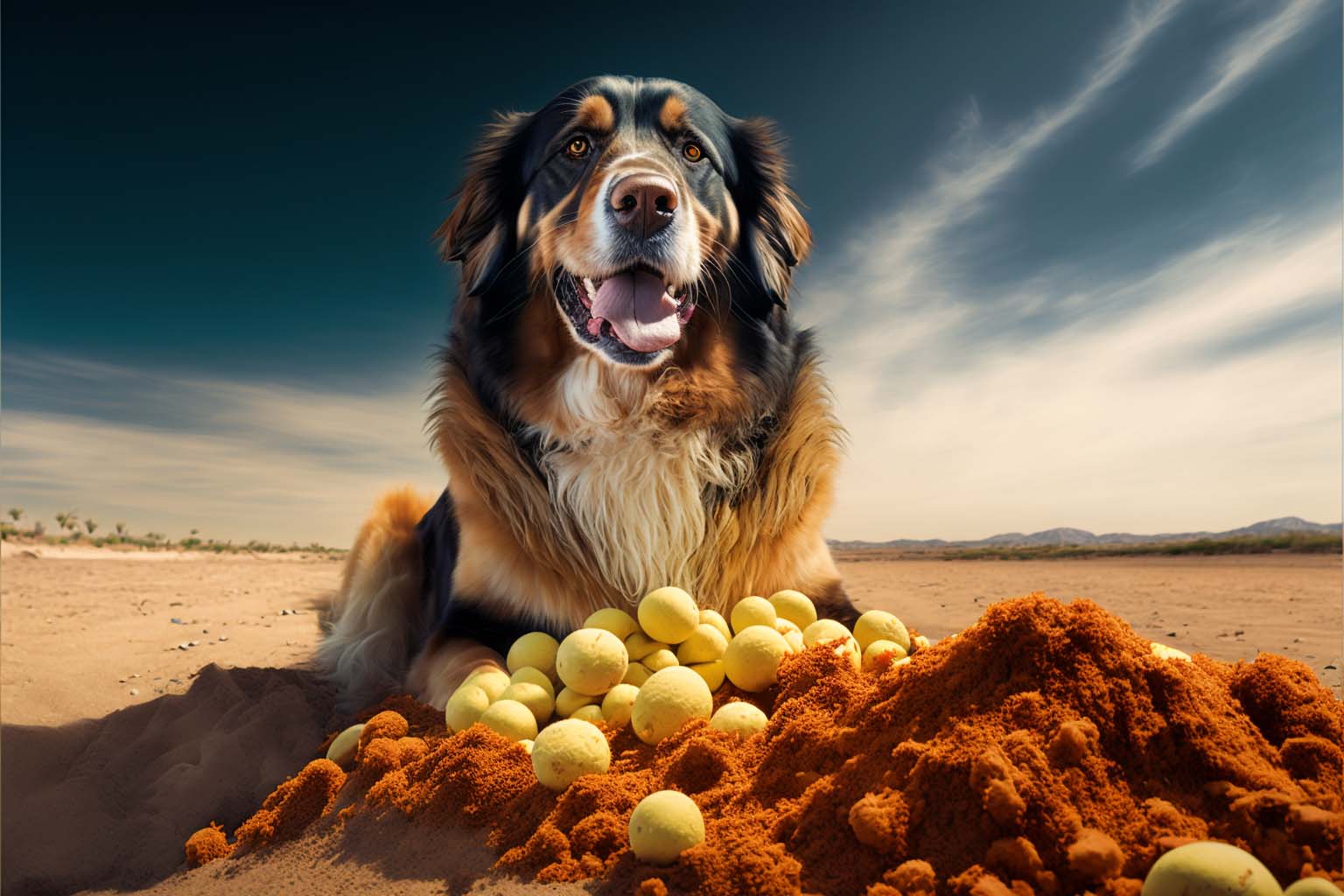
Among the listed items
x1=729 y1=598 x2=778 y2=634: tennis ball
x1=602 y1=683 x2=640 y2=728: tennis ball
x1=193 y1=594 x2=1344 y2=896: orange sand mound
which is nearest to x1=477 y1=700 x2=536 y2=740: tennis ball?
x1=193 y1=594 x2=1344 y2=896: orange sand mound

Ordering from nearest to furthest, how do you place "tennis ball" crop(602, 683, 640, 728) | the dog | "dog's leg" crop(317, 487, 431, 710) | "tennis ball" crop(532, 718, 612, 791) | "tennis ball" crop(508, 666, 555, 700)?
"tennis ball" crop(532, 718, 612, 791)
"tennis ball" crop(602, 683, 640, 728)
"tennis ball" crop(508, 666, 555, 700)
the dog
"dog's leg" crop(317, 487, 431, 710)

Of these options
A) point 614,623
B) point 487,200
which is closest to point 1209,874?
point 614,623

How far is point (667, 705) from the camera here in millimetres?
2842

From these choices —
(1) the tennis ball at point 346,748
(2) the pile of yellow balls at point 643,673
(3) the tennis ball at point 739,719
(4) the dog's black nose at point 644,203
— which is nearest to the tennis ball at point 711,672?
(2) the pile of yellow balls at point 643,673

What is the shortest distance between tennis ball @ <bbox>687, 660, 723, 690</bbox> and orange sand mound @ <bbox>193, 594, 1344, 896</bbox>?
1.76ft

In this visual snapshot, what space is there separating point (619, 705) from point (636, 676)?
0.28 meters

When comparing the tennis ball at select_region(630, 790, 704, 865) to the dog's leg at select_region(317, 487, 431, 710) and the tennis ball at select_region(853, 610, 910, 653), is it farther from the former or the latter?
the dog's leg at select_region(317, 487, 431, 710)

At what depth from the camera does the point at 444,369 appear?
175 inches

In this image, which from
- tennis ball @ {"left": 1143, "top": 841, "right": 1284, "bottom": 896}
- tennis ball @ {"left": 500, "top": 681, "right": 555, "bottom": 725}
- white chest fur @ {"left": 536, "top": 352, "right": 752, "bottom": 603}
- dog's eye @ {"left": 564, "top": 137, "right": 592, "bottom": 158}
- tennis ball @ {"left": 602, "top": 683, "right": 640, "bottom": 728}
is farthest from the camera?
dog's eye @ {"left": 564, "top": 137, "right": 592, "bottom": 158}

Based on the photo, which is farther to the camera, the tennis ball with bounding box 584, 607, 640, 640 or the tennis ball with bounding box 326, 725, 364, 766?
the tennis ball with bounding box 584, 607, 640, 640

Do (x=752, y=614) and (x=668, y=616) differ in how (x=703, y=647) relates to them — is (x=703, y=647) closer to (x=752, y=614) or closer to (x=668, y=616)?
(x=668, y=616)

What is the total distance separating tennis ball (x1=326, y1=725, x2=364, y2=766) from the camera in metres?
3.13

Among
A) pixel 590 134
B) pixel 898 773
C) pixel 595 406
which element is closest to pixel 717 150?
pixel 590 134

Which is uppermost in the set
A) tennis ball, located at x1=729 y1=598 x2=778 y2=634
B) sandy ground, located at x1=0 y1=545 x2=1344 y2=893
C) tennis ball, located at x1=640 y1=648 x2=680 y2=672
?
tennis ball, located at x1=729 y1=598 x2=778 y2=634
